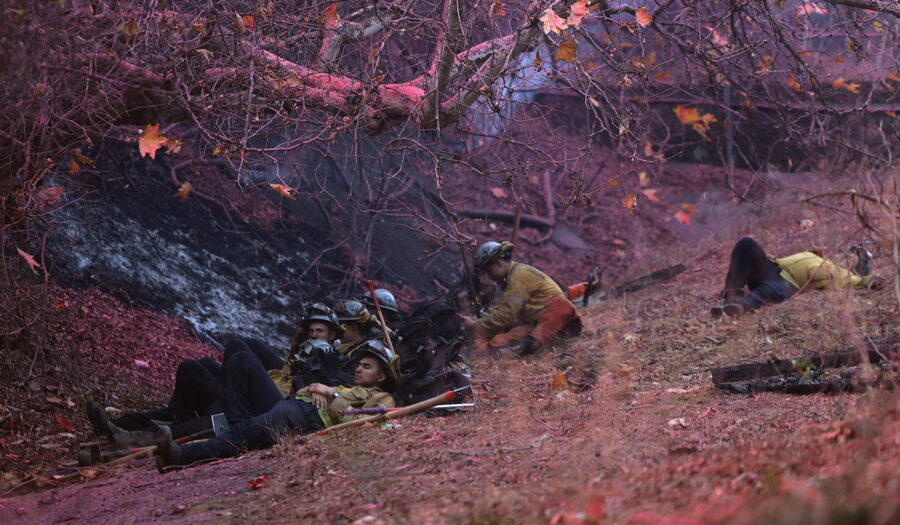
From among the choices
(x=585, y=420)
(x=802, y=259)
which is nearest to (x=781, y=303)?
(x=802, y=259)

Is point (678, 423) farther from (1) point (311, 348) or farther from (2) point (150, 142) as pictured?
(2) point (150, 142)

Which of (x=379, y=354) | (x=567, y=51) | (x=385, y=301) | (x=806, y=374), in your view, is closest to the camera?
(x=806, y=374)

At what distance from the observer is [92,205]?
11.2 meters

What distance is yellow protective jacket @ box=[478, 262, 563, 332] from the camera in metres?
10.2

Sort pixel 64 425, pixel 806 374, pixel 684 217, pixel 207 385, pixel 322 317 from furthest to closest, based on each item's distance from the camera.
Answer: pixel 684 217 < pixel 322 317 < pixel 64 425 < pixel 207 385 < pixel 806 374

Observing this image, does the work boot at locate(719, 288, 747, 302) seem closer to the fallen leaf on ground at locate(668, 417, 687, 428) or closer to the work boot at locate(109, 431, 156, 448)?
the fallen leaf on ground at locate(668, 417, 687, 428)

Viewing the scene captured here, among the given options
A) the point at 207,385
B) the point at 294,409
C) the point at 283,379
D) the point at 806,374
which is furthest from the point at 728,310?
the point at 207,385

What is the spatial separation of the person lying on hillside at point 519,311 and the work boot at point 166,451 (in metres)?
4.63

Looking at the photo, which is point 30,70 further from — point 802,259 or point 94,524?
point 802,259

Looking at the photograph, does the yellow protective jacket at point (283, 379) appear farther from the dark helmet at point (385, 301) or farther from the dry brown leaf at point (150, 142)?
the dry brown leaf at point (150, 142)

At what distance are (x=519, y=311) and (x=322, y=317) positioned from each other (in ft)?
9.91

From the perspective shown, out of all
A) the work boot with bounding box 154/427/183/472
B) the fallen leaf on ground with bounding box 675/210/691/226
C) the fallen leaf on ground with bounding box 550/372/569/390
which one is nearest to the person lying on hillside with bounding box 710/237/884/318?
the fallen leaf on ground with bounding box 550/372/569/390

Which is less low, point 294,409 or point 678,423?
point 294,409

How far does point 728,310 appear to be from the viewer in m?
9.98
